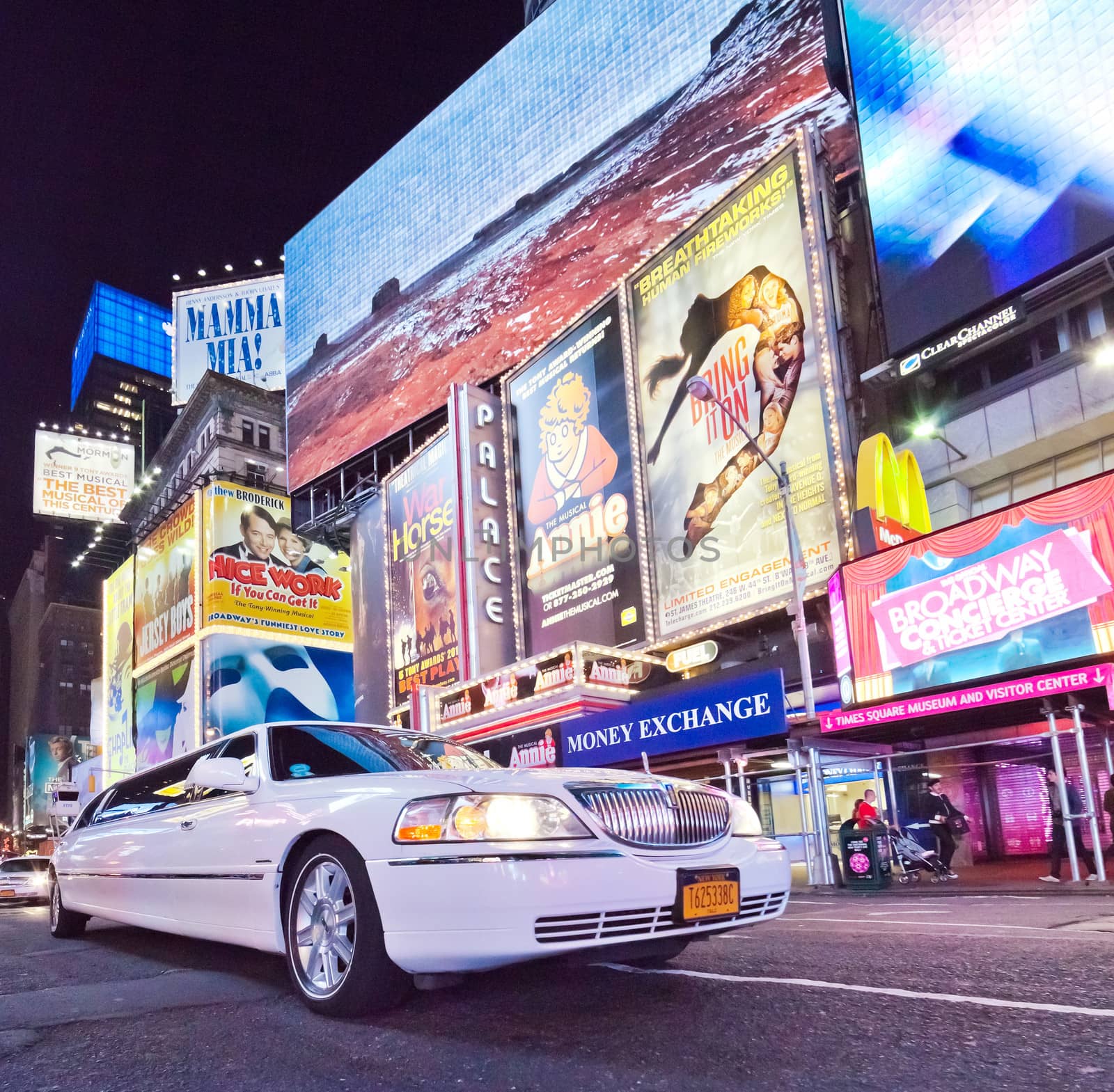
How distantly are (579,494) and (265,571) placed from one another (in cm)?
2600

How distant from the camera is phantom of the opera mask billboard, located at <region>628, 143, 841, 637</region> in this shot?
19.5m

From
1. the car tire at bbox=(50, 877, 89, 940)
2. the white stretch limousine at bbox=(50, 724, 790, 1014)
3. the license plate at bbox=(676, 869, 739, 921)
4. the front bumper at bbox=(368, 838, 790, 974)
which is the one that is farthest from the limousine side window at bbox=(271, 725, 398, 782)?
the car tire at bbox=(50, 877, 89, 940)

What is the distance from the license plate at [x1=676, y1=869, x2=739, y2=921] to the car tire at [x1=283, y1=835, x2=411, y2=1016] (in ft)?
3.78

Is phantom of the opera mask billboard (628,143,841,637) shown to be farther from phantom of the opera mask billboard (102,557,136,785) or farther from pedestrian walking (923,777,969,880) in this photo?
phantom of the opera mask billboard (102,557,136,785)

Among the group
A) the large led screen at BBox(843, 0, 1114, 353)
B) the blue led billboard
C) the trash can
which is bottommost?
the trash can

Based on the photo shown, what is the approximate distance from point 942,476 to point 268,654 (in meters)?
34.2

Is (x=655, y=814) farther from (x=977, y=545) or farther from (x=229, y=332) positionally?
(x=229, y=332)

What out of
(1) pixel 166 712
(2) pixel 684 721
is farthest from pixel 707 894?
(1) pixel 166 712

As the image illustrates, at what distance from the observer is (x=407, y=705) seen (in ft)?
98.1

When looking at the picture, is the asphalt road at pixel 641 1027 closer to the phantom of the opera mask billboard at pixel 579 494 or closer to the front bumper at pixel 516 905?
the front bumper at pixel 516 905

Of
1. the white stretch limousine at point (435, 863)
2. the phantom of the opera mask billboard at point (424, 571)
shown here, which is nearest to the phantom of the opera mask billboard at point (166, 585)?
the phantom of the opera mask billboard at point (424, 571)

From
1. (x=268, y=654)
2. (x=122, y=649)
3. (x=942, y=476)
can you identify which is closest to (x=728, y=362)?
(x=942, y=476)

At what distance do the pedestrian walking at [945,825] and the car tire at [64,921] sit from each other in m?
12.3

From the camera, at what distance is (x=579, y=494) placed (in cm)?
2550
